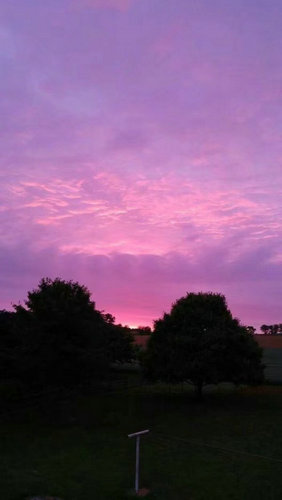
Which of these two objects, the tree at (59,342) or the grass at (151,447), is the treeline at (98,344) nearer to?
the tree at (59,342)

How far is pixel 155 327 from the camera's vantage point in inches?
1563

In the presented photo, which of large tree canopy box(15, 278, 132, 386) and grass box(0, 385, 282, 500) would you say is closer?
grass box(0, 385, 282, 500)

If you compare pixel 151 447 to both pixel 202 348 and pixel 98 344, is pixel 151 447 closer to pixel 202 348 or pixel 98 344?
pixel 98 344

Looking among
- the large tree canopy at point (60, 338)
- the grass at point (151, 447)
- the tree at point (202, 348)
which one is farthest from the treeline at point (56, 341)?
the tree at point (202, 348)

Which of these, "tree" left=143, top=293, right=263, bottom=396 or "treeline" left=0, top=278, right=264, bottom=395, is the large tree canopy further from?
"tree" left=143, top=293, right=263, bottom=396

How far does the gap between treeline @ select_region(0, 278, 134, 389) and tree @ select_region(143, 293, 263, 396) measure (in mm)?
4676

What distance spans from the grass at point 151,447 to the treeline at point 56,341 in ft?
9.65

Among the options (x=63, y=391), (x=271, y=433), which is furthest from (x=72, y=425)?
(x=271, y=433)

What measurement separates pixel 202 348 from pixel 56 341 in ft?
33.2

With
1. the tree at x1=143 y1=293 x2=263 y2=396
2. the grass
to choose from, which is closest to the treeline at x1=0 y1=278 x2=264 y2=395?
the tree at x1=143 y1=293 x2=263 y2=396

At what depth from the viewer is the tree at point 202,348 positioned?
3559 centimetres

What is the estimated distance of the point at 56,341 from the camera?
3303 cm

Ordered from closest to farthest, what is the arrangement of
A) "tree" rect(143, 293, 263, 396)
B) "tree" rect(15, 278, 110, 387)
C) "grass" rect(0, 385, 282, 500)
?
"grass" rect(0, 385, 282, 500) → "tree" rect(15, 278, 110, 387) → "tree" rect(143, 293, 263, 396)

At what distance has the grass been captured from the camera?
17.3 m
